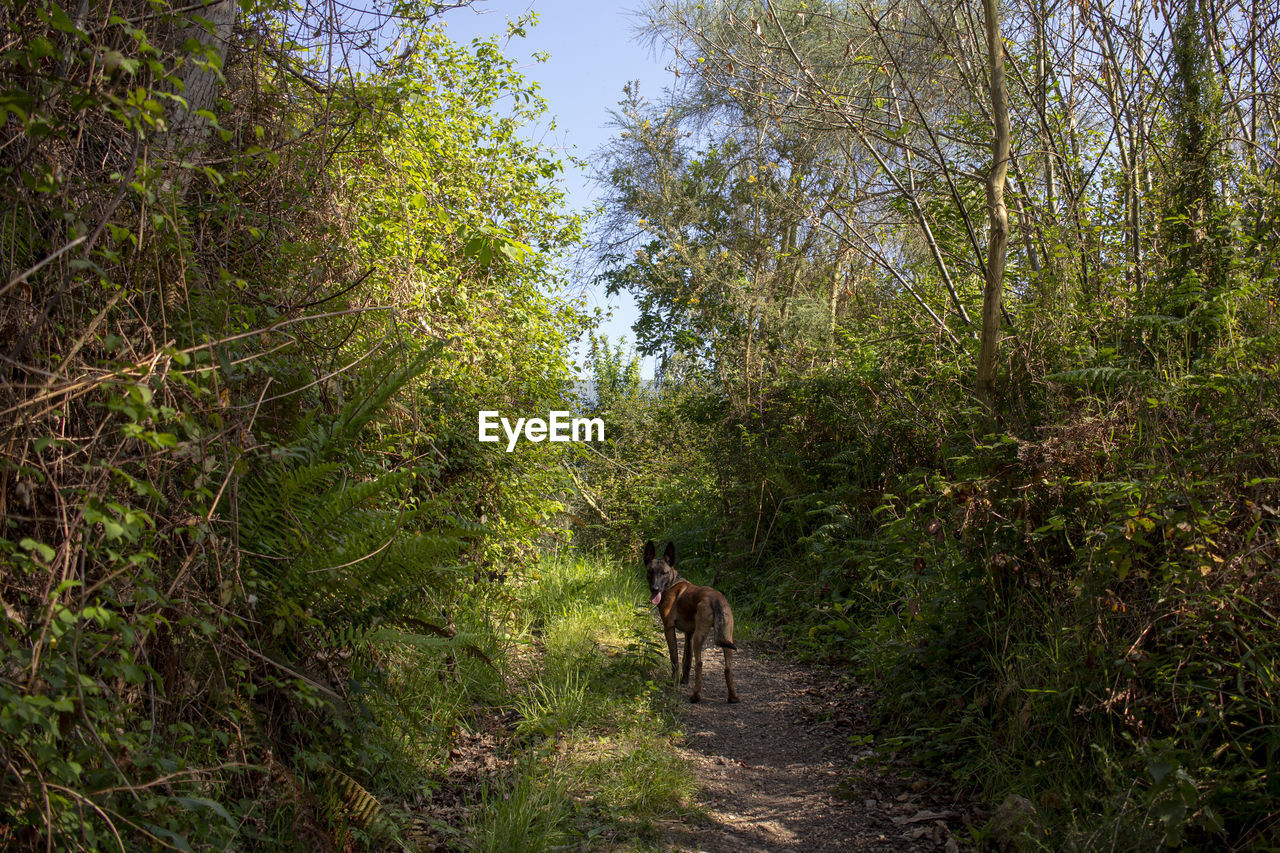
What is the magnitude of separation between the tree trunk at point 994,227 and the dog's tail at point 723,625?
2785 mm

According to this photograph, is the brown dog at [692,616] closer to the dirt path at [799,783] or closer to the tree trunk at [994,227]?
the dirt path at [799,783]

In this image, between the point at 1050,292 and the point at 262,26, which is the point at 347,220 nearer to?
the point at 262,26

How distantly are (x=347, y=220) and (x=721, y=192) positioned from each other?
13.6m

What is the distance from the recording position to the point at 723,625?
22.5 feet

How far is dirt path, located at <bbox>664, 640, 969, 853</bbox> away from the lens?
4.30 meters

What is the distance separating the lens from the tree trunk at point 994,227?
5543mm

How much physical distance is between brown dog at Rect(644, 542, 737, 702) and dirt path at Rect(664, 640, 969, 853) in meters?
0.26

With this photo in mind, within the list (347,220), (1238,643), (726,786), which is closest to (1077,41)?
(1238,643)

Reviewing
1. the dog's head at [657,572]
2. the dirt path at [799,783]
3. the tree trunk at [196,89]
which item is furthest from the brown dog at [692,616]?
the tree trunk at [196,89]

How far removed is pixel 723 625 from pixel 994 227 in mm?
3783

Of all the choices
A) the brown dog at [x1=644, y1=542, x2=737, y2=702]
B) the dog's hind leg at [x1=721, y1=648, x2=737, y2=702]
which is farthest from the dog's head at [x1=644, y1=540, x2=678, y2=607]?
the dog's hind leg at [x1=721, y1=648, x2=737, y2=702]

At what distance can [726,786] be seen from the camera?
5086 millimetres

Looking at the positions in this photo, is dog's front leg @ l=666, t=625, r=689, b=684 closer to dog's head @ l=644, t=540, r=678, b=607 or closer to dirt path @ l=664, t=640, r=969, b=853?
dirt path @ l=664, t=640, r=969, b=853

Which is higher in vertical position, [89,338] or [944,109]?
[944,109]
